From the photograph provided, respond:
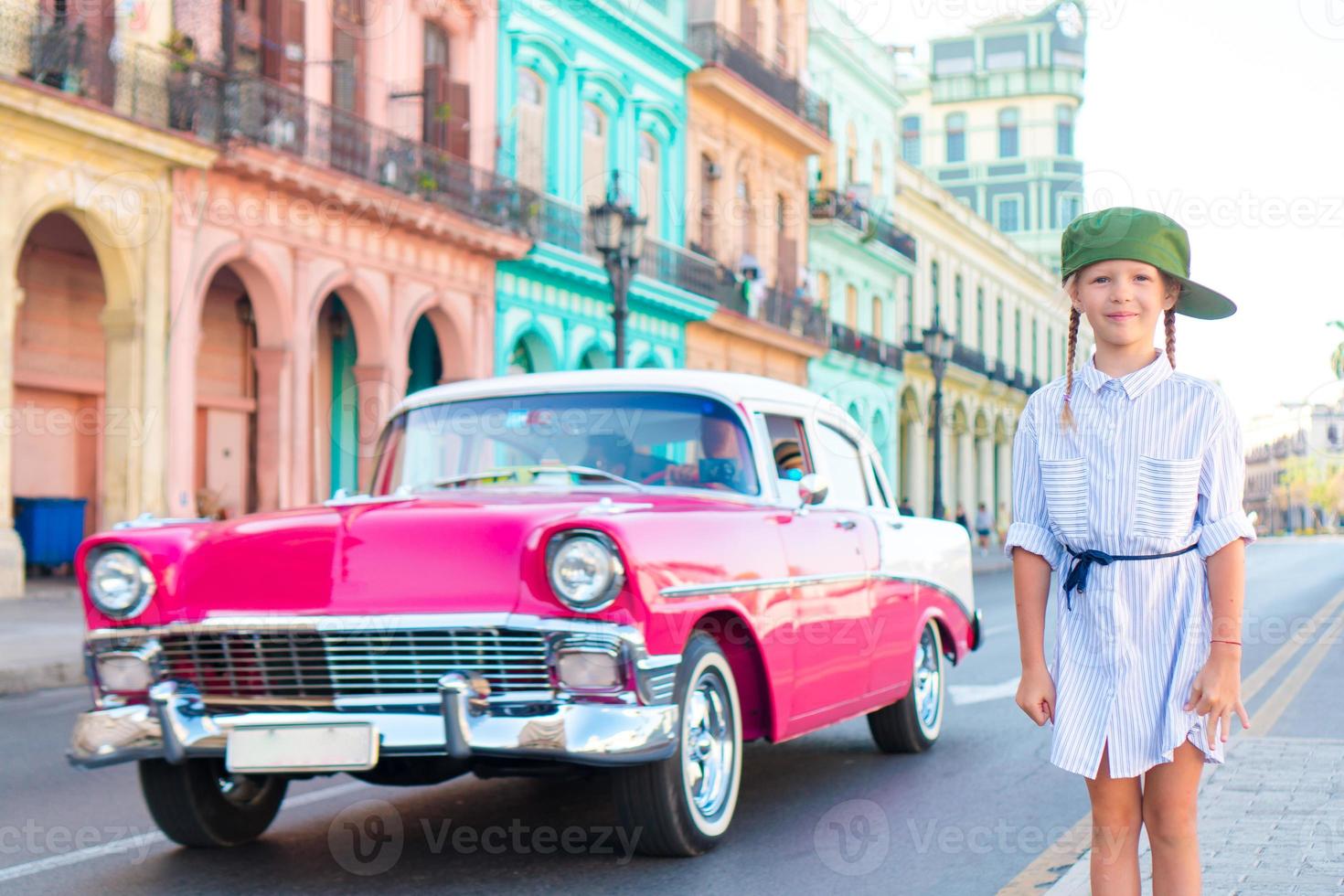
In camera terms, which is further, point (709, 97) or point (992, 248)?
point (992, 248)

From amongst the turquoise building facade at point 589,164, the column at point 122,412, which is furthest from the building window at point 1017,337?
the column at point 122,412

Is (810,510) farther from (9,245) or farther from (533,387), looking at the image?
(9,245)

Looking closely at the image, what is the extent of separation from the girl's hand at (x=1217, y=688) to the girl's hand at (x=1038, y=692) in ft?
0.95

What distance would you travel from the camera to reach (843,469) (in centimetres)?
761

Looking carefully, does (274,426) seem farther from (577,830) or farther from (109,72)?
(577,830)

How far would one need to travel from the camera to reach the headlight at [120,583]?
214 inches

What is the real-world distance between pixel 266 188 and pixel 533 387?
49.2 feet

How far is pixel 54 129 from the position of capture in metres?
17.8

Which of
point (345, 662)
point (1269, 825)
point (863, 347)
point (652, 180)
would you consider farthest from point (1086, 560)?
point (863, 347)

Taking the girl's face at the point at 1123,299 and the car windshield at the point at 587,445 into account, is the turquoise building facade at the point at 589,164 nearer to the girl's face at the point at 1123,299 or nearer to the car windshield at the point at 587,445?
the car windshield at the point at 587,445

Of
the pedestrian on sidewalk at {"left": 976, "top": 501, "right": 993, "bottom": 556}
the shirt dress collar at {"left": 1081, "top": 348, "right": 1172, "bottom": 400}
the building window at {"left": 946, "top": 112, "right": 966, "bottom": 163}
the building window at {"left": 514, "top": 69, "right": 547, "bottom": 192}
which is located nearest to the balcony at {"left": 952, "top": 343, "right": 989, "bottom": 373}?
the pedestrian on sidewalk at {"left": 976, "top": 501, "right": 993, "bottom": 556}

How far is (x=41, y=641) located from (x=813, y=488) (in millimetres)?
8705

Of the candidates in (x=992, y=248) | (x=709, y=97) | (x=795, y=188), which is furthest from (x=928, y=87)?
(x=709, y=97)

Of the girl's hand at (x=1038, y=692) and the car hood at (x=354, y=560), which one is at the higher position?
the car hood at (x=354, y=560)
